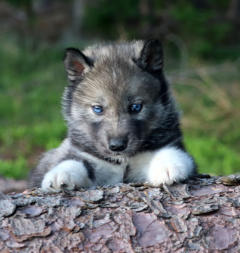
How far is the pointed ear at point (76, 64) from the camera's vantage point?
3.80 meters

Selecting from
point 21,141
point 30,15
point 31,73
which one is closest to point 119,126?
point 21,141

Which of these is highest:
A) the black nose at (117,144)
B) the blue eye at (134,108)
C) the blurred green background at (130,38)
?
the blurred green background at (130,38)

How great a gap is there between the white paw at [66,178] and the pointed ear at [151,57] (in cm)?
99

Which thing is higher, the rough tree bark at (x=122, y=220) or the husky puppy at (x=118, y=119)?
the husky puppy at (x=118, y=119)

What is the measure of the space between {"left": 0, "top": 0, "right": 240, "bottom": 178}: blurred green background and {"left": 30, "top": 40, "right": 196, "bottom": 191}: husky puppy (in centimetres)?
236

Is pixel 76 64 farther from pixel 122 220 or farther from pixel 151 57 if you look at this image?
pixel 122 220

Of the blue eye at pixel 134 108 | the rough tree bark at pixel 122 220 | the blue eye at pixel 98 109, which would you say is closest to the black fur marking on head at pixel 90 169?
the blue eye at pixel 98 109

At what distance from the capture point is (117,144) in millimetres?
3451

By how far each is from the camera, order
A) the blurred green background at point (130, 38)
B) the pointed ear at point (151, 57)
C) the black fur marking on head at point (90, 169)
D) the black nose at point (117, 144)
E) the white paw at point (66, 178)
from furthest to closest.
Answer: the blurred green background at point (130, 38)
the pointed ear at point (151, 57)
the black fur marking on head at point (90, 169)
the black nose at point (117, 144)
the white paw at point (66, 178)

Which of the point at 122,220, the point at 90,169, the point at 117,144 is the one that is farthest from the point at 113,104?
the point at 122,220

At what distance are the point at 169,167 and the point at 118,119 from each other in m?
0.63

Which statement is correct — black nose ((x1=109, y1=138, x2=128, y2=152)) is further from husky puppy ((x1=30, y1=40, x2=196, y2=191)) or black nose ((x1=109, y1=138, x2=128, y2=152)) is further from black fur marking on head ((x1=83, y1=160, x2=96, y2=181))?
black fur marking on head ((x1=83, y1=160, x2=96, y2=181))

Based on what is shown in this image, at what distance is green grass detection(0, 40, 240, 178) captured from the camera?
7008 mm

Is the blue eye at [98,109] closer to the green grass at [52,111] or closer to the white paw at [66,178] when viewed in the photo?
the white paw at [66,178]
